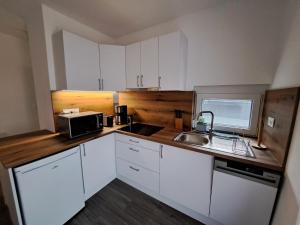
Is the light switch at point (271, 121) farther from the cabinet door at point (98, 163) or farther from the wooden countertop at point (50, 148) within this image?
the cabinet door at point (98, 163)

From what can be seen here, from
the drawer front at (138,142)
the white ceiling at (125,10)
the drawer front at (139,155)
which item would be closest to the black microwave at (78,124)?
the drawer front at (138,142)

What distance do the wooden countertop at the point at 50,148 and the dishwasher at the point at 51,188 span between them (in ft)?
0.22

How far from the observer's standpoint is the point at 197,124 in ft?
5.69

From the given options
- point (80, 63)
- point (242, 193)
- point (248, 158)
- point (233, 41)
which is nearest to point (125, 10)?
point (80, 63)

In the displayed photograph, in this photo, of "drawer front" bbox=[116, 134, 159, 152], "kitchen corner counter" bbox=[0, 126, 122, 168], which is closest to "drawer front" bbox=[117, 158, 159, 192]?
"drawer front" bbox=[116, 134, 159, 152]

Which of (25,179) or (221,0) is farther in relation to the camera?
(221,0)

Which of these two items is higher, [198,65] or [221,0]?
[221,0]

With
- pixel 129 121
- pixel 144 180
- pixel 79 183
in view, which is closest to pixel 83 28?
pixel 129 121

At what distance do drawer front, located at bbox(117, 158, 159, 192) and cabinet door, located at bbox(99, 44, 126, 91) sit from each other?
1168 mm

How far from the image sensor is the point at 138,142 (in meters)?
1.71

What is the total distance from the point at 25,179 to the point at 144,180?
1.23 meters

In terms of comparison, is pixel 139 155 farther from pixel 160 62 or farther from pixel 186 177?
pixel 160 62

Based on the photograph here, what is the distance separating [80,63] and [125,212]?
6.42 ft

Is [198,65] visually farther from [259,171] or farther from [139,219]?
[139,219]
